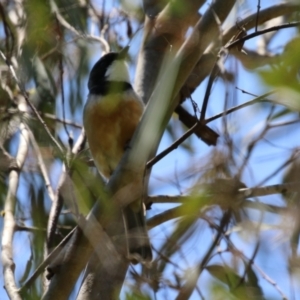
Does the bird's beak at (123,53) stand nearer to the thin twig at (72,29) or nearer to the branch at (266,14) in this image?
the thin twig at (72,29)

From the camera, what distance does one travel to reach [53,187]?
263 centimetres

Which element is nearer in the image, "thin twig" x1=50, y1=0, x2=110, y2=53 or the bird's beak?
"thin twig" x1=50, y1=0, x2=110, y2=53

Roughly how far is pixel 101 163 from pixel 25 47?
2.56 ft

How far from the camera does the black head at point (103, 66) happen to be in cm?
355

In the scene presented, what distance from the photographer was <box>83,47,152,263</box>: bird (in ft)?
10.4

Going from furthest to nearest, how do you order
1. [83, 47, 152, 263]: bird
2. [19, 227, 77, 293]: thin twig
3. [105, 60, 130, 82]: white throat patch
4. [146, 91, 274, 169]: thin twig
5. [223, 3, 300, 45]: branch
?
[105, 60, 130, 82]: white throat patch
[83, 47, 152, 263]: bird
[223, 3, 300, 45]: branch
[19, 227, 77, 293]: thin twig
[146, 91, 274, 169]: thin twig

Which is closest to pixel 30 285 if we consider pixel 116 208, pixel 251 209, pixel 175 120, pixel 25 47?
pixel 116 208

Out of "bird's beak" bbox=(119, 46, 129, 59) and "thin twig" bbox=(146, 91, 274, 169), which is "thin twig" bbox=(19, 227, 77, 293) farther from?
"bird's beak" bbox=(119, 46, 129, 59)

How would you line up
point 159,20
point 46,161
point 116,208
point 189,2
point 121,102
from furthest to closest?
point 121,102 < point 159,20 < point 189,2 < point 46,161 < point 116,208

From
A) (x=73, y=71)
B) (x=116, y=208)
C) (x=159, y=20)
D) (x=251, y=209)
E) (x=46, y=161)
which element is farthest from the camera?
(x=73, y=71)

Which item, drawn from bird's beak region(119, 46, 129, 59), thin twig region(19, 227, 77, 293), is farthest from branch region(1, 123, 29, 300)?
bird's beak region(119, 46, 129, 59)

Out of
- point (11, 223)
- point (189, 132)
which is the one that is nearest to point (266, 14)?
point (189, 132)

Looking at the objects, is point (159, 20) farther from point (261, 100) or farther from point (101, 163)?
point (261, 100)

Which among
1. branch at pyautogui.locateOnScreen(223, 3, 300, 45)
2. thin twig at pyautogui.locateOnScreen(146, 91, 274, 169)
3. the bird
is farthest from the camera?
the bird
